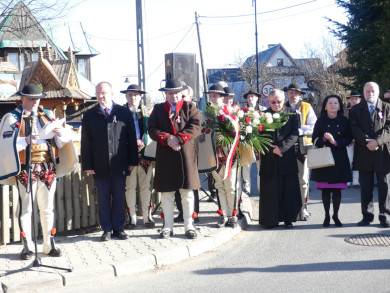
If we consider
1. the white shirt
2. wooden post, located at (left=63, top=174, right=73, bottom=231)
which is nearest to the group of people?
the white shirt

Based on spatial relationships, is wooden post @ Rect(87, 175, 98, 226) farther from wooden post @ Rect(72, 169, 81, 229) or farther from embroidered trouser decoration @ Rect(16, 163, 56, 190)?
embroidered trouser decoration @ Rect(16, 163, 56, 190)

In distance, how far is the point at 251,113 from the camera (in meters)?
8.56

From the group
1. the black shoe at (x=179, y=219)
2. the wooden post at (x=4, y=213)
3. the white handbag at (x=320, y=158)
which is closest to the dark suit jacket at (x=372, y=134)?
the white handbag at (x=320, y=158)

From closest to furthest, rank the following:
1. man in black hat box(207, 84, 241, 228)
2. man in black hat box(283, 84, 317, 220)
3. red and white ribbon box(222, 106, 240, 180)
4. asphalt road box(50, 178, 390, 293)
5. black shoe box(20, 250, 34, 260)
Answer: asphalt road box(50, 178, 390, 293) → black shoe box(20, 250, 34, 260) → red and white ribbon box(222, 106, 240, 180) → man in black hat box(207, 84, 241, 228) → man in black hat box(283, 84, 317, 220)

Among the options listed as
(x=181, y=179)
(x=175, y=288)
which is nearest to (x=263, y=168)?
(x=181, y=179)

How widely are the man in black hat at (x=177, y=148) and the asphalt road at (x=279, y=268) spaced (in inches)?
37.9

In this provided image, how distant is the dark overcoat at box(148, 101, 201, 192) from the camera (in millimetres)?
7668

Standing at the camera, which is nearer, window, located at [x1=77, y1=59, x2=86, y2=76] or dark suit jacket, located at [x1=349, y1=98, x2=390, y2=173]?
dark suit jacket, located at [x1=349, y1=98, x2=390, y2=173]

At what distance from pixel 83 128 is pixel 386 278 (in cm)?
445

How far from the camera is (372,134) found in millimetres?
A: 8516

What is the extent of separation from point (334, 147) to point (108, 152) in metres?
3.59

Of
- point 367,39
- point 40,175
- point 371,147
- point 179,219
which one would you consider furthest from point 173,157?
point 367,39

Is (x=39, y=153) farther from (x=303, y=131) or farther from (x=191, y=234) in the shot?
(x=303, y=131)

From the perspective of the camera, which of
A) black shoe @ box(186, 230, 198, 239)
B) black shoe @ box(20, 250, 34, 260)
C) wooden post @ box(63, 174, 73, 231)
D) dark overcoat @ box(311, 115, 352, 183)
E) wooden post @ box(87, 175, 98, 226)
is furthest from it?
wooden post @ box(87, 175, 98, 226)
